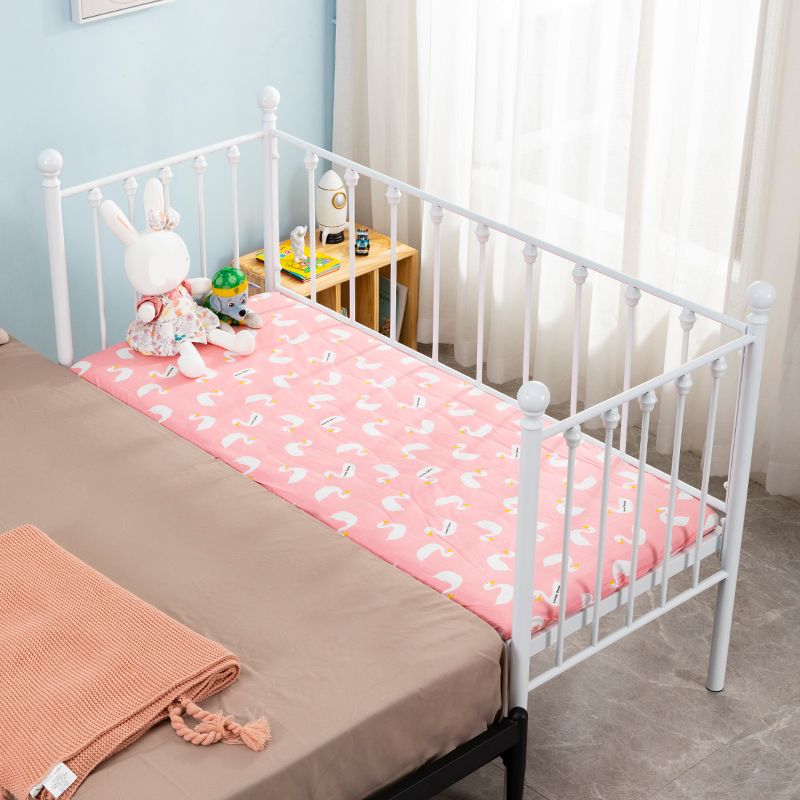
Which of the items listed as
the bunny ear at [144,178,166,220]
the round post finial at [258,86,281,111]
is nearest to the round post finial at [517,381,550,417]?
the bunny ear at [144,178,166,220]

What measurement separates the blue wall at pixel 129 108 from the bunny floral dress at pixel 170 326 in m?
0.52

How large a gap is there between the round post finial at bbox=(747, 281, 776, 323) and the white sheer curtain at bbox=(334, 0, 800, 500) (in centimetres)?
81

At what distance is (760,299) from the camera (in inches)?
99.1

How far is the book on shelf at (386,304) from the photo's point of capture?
4117 mm

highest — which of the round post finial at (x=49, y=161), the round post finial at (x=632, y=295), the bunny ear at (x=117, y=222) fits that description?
the round post finial at (x=49, y=161)

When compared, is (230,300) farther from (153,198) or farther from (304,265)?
(304,265)

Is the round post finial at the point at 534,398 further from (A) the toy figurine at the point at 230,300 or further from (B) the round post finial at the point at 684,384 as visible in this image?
(A) the toy figurine at the point at 230,300

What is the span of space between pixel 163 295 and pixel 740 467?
4.55ft

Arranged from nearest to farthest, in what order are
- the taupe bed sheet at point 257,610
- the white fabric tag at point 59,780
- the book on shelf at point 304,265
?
the white fabric tag at point 59,780 < the taupe bed sheet at point 257,610 < the book on shelf at point 304,265

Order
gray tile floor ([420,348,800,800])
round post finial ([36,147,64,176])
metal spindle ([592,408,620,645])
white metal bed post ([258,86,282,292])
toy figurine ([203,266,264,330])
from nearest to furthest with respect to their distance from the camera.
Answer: metal spindle ([592,408,620,645])
gray tile floor ([420,348,800,800])
round post finial ([36,147,64,176])
toy figurine ([203,266,264,330])
white metal bed post ([258,86,282,292])

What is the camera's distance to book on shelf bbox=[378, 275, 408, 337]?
412cm

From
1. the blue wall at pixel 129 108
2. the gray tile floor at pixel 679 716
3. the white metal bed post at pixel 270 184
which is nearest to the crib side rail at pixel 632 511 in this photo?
the gray tile floor at pixel 679 716

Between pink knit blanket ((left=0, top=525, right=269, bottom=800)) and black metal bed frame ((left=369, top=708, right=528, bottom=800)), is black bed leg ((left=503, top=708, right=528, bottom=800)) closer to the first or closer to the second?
black metal bed frame ((left=369, top=708, right=528, bottom=800))

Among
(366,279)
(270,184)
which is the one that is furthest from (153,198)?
(366,279)
